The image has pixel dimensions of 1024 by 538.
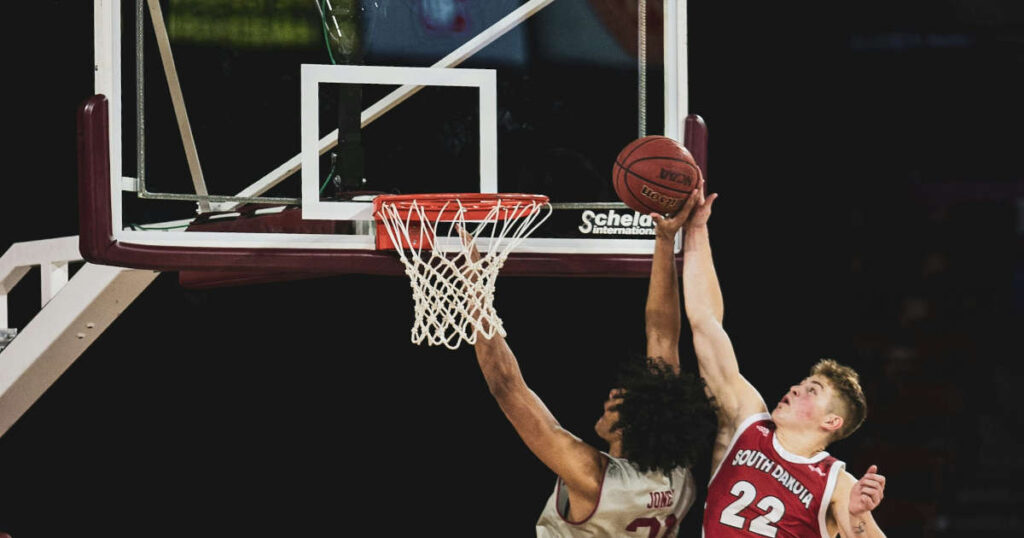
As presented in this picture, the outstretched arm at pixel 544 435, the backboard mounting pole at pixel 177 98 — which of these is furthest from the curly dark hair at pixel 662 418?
the backboard mounting pole at pixel 177 98

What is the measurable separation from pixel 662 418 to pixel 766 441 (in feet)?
1.20

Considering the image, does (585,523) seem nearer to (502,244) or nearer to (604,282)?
(502,244)

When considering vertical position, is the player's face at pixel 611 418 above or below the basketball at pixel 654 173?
below

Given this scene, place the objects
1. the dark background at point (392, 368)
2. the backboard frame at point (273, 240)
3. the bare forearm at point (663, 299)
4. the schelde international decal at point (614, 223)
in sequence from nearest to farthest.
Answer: the backboard frame at point (273, 240), the bare forearm at point (663, 299), the schelde international decal at point (614, 223), the dark background at point (392, 368)

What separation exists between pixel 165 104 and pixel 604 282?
2.23m

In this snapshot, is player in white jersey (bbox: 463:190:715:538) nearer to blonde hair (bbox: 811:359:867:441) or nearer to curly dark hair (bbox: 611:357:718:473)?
curly dark hair (bbox: 611:357:718:473)

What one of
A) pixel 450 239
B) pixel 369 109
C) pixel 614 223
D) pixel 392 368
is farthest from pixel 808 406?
pixel 392 368

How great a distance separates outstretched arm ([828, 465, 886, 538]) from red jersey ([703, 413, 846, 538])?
3 cm

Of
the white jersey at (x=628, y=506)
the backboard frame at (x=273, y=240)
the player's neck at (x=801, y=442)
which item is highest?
the backboard frame at (x=273, y=240)

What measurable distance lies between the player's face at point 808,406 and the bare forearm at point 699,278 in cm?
31

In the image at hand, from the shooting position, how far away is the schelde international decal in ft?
11.8

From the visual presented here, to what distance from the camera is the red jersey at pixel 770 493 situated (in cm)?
350

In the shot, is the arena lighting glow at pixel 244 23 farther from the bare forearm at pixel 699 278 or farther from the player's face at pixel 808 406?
the player's face at pixel 808 406

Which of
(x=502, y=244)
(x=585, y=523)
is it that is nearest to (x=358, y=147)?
(x=502, y=244)
